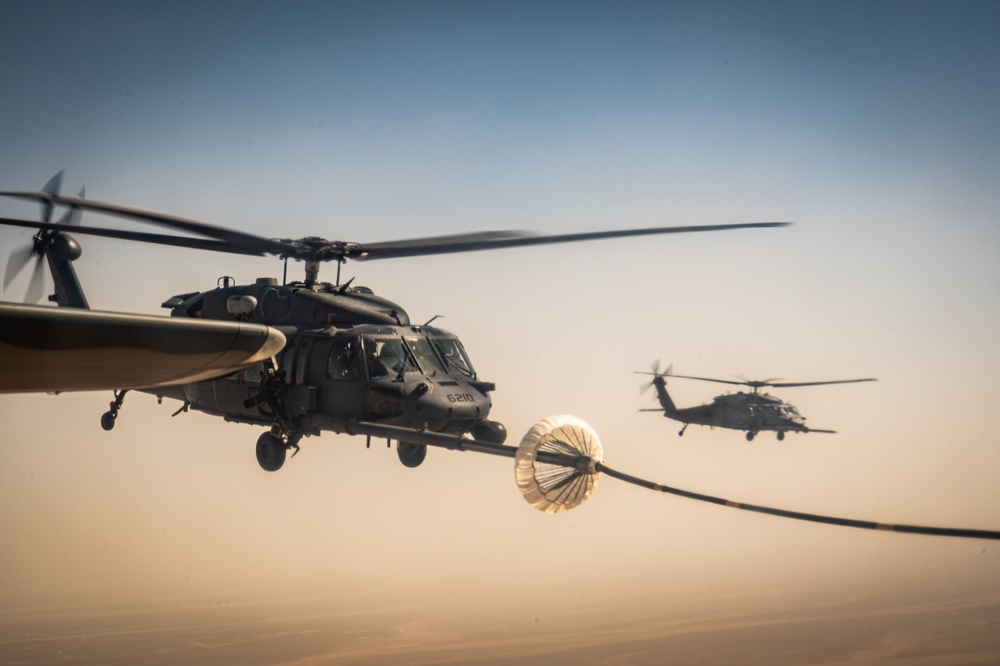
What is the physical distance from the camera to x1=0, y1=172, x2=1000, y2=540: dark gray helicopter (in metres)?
10.2

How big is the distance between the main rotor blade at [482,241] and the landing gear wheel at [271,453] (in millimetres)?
3499

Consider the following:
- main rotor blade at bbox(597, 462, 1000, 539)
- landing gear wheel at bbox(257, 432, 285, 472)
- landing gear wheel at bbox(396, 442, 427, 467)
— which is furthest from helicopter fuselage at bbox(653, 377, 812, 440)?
main rotor blade at bbox(597, 462, 1000, 539)

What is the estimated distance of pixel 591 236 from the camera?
12.9 m

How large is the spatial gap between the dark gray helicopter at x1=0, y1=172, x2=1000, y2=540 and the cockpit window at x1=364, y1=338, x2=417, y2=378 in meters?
0.02

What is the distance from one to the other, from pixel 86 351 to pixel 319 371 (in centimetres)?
746

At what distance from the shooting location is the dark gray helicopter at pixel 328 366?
1019 cm

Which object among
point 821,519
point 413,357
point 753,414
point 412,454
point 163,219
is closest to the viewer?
point 821,519

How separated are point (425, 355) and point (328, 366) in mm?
1639

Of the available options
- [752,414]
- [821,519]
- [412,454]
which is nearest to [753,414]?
[752,414]

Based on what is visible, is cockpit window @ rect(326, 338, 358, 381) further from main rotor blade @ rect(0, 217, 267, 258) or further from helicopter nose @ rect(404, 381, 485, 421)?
main rotor blade @ rect(0, 217, 267, 258)

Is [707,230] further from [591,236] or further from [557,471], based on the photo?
[557,471]

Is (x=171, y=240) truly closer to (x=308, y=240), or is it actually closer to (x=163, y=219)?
(x=163, y=219)

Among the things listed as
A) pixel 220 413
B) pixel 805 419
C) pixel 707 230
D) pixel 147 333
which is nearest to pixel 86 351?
pixel 147 333

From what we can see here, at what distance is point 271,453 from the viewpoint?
1582 centimetres
